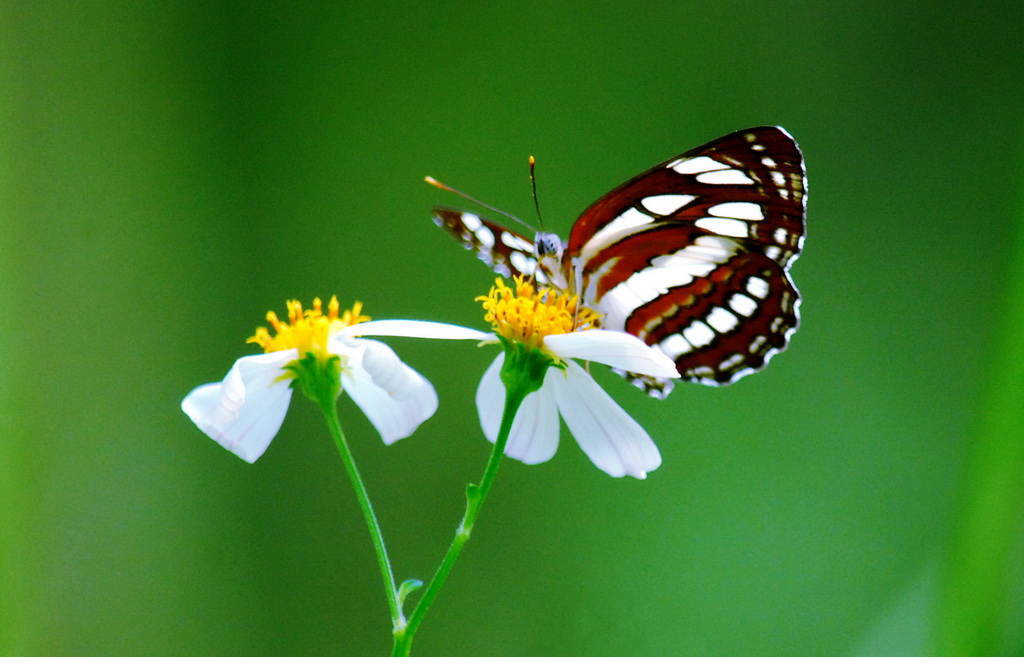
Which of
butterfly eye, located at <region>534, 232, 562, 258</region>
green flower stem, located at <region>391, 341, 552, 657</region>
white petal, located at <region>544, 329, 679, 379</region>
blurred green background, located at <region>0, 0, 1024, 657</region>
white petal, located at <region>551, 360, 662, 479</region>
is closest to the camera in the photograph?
green flower stem, located at <region>391, 341, 552, 657</region>

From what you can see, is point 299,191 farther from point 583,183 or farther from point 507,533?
point 507,533

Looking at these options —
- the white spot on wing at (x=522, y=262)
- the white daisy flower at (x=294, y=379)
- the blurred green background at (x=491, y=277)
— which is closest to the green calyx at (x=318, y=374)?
the white daisy flower at (x=294, y=379)

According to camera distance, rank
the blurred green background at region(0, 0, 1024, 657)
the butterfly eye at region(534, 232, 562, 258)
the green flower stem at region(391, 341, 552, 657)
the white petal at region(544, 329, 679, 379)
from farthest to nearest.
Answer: the blurred green background at region(0, 0, 1024, 657), the butterfly eye at region(534, 232, 562, 258), the white petal at region(544, 329, 679, 379), the green flower stem at region(391, 341, 552, 657)

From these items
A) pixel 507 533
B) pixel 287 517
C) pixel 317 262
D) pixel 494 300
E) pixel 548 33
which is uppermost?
pixel 548 33

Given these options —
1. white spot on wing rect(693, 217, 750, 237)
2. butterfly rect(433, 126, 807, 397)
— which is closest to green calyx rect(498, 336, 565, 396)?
butterfly rect(433, 126, 807, 397)

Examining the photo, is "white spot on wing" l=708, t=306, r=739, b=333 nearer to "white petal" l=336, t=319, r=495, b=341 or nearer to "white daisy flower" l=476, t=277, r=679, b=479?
"white daisy flower" l=476, t=277, r=679, b=479

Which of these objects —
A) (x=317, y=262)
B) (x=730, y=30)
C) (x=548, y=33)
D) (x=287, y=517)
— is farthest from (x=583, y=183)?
(x=287, y=517)

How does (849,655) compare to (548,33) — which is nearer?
(849,655)
